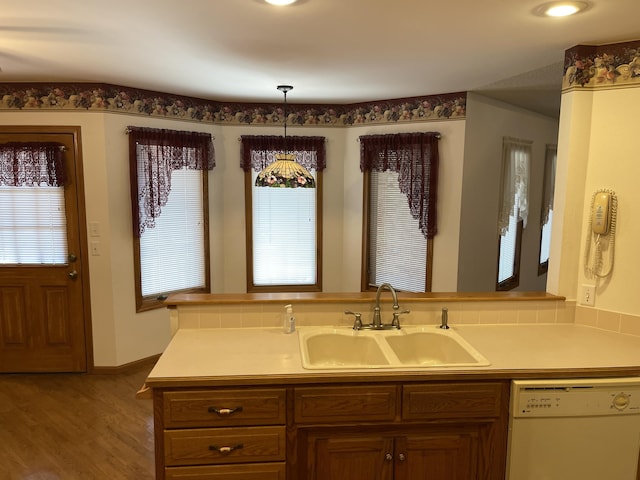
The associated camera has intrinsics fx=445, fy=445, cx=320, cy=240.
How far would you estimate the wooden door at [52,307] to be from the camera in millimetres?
3732

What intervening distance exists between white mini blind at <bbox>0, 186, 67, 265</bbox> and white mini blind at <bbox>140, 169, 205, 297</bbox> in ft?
2.20

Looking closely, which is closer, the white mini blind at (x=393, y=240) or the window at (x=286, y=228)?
the white mini blind at (x=393, y=240)

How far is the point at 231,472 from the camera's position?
6.26 ft

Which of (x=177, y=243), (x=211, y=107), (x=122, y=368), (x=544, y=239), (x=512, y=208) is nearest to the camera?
(x=122, y=368)

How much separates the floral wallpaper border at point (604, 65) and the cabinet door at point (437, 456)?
1954mm

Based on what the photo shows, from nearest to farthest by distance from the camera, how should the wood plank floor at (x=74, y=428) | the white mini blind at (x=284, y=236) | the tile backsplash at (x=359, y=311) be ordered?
1. the tile backsplash at (x=359, y=311)
2. the wood plank floor at (x=74, y=428)
3. the white mini blind at (x=284, y=236)

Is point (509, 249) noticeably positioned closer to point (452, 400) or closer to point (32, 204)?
point (452, 400)

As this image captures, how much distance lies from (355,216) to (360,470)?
120 inches

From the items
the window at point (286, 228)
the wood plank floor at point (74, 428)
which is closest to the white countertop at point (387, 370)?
the wood plank floor at point (74, 428)

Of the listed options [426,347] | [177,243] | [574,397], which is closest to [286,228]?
[177,243]

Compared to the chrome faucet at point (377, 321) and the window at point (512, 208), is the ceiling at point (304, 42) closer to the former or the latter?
the window at point (512, 208)

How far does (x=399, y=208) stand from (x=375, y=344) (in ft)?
7.65

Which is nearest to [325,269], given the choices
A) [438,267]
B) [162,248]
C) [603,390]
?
[438,267]

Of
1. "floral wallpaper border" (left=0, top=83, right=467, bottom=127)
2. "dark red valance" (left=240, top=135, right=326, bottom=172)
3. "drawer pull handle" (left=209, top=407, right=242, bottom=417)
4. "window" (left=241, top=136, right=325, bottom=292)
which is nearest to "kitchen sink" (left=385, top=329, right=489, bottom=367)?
"drawer pull handle" (left=209, top=407, right=242, bottom=417)
